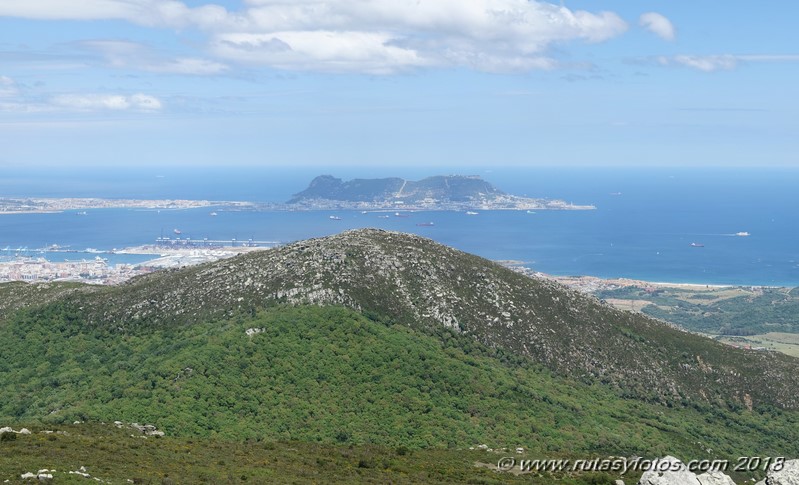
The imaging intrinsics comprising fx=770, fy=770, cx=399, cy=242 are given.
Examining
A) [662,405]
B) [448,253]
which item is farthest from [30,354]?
[662,405]

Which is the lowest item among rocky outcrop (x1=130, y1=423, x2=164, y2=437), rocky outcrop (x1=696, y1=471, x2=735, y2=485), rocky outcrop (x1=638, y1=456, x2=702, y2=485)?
rocky outcrop (x1=130, y1=423, x2=164, y2=437)

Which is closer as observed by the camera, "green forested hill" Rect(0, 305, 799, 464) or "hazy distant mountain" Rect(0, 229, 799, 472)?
"green forested hill" Rect(0, 305, 799, 464)

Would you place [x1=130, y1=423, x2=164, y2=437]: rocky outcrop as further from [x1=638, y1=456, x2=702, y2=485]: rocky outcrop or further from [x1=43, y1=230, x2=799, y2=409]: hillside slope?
[x1=638, y1=456, x2=702, y2=485]: rocky outcrop

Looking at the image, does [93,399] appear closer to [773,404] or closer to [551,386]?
[551,386]

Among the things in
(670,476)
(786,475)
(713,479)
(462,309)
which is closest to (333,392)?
(462,309)

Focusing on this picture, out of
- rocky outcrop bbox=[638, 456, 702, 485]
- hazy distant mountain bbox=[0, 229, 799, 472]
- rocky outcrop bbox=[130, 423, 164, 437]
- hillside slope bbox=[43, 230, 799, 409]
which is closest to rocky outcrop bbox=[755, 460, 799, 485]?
rocky outcrop bbox=[638, 456, 702, 485]

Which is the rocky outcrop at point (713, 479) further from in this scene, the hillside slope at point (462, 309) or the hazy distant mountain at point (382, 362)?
the hillside slope at point (462, 309)

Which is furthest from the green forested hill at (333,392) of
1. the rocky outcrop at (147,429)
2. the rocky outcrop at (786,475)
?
the rocky outcrop at (786,475)

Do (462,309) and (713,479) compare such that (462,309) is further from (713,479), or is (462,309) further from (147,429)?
(713,479)
